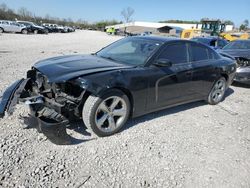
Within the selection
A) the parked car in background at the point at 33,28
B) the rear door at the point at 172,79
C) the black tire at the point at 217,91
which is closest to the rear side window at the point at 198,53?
the rear door at the point at 172,79

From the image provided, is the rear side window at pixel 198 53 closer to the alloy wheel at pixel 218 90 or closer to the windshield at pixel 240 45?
the alloy wheel at pixel 218 90

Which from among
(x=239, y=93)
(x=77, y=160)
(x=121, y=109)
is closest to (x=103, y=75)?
(x=121, y=109)

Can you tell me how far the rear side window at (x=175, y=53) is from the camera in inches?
164

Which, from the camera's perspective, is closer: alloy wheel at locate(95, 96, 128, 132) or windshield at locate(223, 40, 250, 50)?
alloy wheel at locate(95, 96, 128, 132)

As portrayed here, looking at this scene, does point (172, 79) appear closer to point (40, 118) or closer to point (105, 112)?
point (105, 112)

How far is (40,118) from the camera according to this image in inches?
123

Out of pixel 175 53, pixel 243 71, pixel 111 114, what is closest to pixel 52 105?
pixel 111 114

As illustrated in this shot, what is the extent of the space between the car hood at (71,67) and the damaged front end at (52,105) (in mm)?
111

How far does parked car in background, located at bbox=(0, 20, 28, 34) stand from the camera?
29.2m

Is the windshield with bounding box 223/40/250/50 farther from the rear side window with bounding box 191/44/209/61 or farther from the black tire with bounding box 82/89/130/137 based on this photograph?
the black tire with bounding box 82/89/130/137

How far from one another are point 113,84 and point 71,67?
2.31 ft

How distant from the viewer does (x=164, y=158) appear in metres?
3.22

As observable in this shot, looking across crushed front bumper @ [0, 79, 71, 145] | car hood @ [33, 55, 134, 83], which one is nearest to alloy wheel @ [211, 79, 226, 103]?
car hood @ [33, 55, 134, 83]

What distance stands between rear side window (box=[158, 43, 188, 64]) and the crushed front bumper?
81.0 inches
